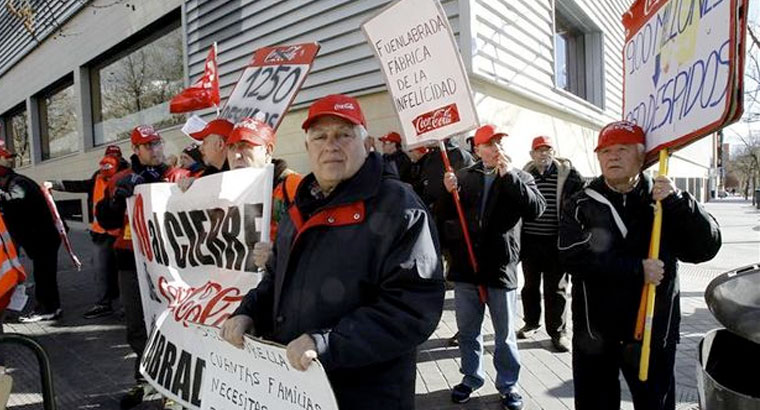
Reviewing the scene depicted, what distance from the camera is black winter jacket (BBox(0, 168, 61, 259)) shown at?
5926mm

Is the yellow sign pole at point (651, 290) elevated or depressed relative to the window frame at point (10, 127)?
depressed

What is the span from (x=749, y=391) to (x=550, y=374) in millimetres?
2555

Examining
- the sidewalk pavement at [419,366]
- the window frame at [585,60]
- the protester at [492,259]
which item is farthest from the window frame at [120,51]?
the protester at [492,259]

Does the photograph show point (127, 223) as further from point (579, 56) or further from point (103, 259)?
point (579, 56)

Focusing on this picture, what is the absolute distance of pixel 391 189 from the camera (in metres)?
1.84

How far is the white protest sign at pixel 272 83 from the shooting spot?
3557 millimetres

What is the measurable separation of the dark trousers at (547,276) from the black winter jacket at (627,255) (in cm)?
214

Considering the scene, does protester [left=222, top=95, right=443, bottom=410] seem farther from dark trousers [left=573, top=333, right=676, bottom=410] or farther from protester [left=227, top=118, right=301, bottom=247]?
dark trousers [left=573, top=333, right=676, bottom=410]

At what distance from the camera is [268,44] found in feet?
27.2

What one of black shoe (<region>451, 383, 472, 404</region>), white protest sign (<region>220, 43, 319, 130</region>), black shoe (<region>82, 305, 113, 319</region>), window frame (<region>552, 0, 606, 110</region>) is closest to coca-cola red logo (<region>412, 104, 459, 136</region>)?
white protest sign (<region>220, 43, 319, 130</region>)

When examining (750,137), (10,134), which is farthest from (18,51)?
(750,137)

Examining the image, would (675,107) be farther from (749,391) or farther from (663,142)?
(749,391)

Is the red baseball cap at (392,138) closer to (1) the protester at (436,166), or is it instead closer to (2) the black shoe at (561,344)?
(1) the protester at (436,166)

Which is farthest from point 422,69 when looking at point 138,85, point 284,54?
point 138,85
